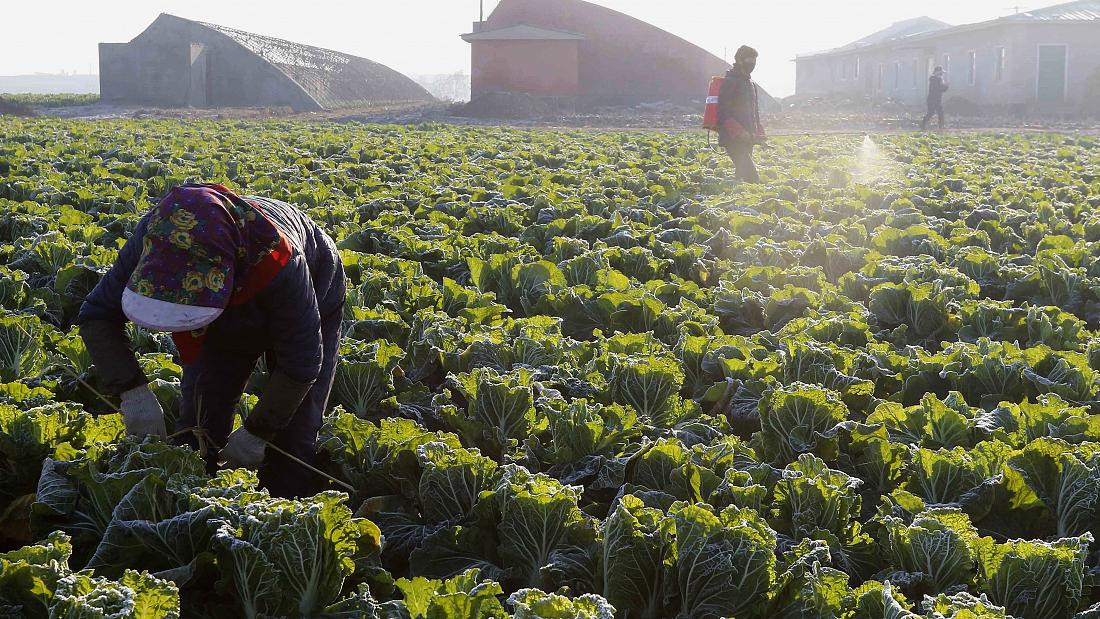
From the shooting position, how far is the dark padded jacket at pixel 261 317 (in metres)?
3.11

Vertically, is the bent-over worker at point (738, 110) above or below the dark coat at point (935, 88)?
below

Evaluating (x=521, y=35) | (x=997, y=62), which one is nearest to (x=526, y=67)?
(x=521, y=35)

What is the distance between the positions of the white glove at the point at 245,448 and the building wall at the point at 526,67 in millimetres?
43589

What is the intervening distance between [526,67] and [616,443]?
43.8 metres

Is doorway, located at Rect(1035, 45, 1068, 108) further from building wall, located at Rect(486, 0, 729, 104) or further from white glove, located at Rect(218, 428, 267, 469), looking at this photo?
white glove, located at Rect(218, 428, 267, 469)

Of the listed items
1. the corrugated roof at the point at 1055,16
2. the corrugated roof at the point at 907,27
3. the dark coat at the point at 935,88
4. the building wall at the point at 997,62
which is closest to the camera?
the dark coat at the point at 935,88

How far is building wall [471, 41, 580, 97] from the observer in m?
46.1

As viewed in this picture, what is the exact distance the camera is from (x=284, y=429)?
375cm

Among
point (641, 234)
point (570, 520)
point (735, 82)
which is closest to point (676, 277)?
point (641, 234)

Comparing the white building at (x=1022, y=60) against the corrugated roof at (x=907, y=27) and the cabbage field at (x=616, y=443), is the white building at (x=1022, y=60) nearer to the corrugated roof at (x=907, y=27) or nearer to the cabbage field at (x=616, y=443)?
Answer: the corrugated roof at (x=907, y=27)

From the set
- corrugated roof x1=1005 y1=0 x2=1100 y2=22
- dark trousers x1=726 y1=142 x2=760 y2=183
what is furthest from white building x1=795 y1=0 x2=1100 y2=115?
dark trousers x1=726 y1=142 x2=760 y2=183

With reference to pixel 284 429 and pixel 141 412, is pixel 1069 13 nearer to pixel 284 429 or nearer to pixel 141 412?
pixel 284 429

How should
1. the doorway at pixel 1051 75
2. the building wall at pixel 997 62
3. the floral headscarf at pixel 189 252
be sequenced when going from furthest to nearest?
the doorway at pixel 1051 75
the building wall at pixel 997 62
the floral headscarf at pixel 189 252

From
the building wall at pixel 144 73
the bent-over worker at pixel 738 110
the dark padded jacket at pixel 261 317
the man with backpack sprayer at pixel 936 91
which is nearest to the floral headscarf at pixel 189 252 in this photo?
the dark padded jacket at pixel 261 317
